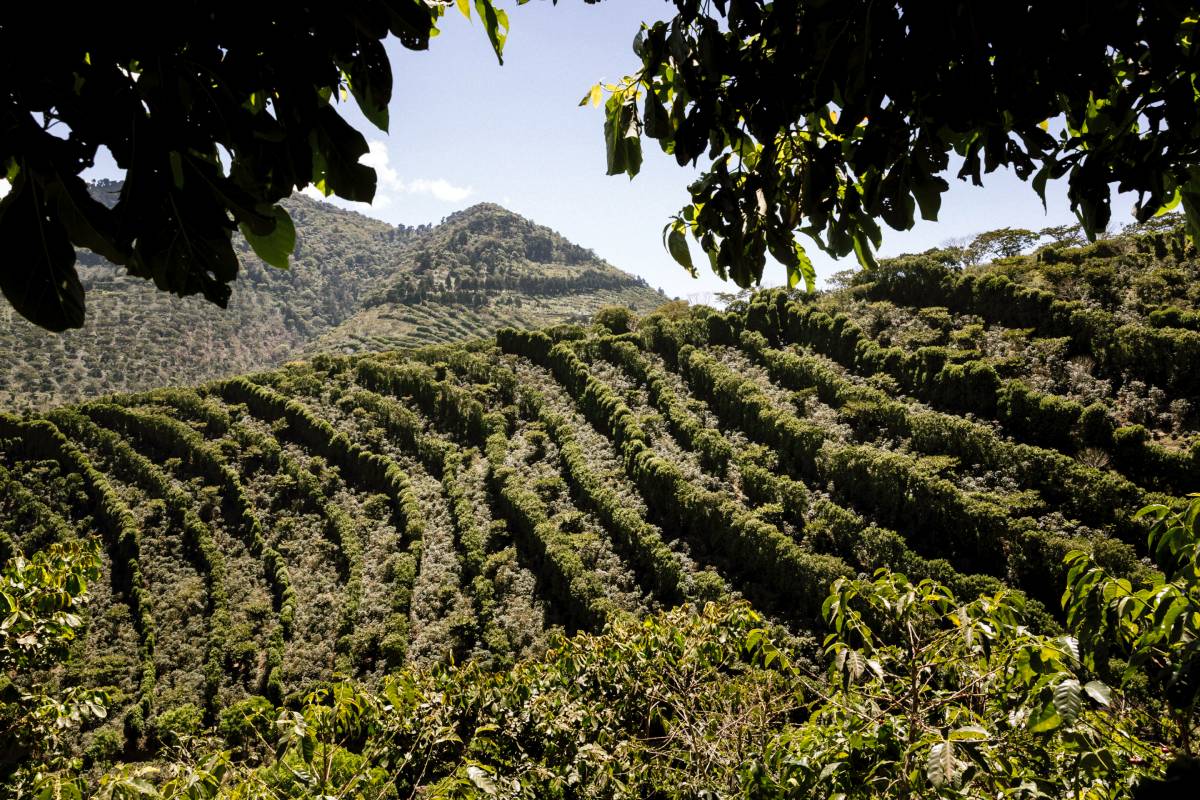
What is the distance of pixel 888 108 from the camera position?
1.51m

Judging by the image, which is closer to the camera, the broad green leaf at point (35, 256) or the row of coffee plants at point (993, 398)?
the broad green leaf at point (35, 256)

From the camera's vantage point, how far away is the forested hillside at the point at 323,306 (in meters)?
64.1

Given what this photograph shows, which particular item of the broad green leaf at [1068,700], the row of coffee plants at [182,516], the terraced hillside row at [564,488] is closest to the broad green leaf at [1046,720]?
the broad green leaf at [1068,700]

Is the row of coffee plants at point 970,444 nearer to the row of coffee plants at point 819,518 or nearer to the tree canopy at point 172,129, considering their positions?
the row of coffee plants at point 819,518

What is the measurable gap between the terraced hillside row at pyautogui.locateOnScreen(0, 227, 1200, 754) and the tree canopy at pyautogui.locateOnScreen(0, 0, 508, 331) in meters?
11.6

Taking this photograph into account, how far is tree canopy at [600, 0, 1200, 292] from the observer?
126cm

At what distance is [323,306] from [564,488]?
113366mm

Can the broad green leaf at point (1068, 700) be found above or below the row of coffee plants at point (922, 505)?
above

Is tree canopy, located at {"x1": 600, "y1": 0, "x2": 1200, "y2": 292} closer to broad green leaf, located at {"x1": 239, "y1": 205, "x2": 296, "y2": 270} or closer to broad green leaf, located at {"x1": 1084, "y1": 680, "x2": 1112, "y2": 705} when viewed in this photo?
broad green leaf, located at {"x1": 239, "y1": 205, "x2": 296, "y2": 270}

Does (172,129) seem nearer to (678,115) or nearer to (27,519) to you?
(678,115)

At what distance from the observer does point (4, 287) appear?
2.32ft

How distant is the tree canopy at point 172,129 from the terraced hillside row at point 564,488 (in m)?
11.6

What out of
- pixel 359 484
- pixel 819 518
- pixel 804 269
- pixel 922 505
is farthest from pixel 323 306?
pixel 804 269

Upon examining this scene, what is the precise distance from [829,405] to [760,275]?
20.6 meters
